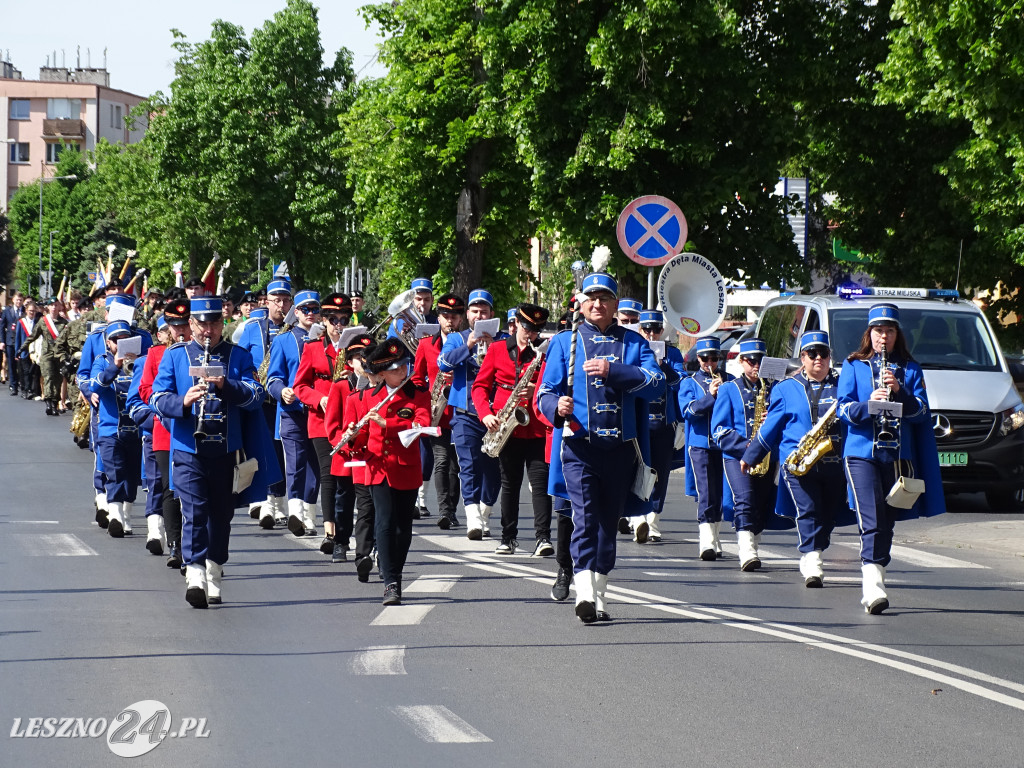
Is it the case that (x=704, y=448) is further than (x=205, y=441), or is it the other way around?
(x=704, y=448)

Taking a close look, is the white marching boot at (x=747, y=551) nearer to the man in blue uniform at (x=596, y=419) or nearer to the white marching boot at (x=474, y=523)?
the white marching boot at (x=474, y=523)

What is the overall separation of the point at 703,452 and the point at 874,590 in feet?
10.7

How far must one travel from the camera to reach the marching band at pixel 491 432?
969 centimetres

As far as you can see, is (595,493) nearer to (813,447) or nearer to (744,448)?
(813,447)

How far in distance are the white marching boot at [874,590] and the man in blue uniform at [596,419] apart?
1659mm

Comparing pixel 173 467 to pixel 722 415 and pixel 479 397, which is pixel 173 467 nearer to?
pixel 479 397

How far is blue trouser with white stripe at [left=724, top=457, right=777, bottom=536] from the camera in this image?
12227mm

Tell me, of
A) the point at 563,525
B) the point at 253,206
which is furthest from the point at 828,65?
the point at 253,206

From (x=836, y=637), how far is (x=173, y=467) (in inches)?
160

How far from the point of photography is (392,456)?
1020 cm

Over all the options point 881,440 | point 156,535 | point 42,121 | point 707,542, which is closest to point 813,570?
point 881,440

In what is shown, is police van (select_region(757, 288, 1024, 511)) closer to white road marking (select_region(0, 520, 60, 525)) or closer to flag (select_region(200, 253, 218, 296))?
white road marking (select_region(0, 520, 60, 525))

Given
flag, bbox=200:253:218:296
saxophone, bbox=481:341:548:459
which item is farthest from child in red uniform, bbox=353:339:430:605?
flag, bbox=200:253:218:296

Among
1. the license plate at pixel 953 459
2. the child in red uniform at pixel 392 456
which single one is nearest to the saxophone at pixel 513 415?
the child in red uniform at pixel 392 456
